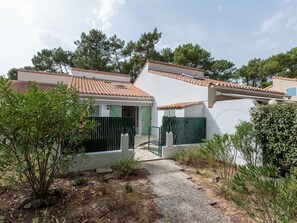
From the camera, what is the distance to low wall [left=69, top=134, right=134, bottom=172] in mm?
6846

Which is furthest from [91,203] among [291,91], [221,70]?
[221,70]

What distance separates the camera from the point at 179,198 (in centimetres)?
511

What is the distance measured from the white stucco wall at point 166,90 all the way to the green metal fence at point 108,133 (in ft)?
18.4

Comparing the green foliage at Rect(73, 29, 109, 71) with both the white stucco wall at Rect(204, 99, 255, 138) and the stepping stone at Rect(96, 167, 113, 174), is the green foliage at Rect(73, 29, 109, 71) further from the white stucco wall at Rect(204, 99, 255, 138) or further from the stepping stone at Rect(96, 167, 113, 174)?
the stepping stone at Rect(96, 167, 113, 174)

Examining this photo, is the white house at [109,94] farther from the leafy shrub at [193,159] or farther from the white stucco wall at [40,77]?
the leafy shrub at [193,159]

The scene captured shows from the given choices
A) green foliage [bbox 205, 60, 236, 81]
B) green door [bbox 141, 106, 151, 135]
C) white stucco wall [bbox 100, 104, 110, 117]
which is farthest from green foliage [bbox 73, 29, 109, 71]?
green foliage [bbox 205, 60, 236, 81]

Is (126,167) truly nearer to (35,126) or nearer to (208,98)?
(35,126)

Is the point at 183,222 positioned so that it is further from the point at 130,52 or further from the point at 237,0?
the point at 130,52

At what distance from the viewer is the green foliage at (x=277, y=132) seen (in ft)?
19.5

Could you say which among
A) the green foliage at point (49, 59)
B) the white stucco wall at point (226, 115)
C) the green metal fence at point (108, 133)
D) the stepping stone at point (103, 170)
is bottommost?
the stepping stone at point (103, 170)

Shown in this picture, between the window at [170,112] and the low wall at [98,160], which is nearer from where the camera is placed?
the low wall at [98,160]

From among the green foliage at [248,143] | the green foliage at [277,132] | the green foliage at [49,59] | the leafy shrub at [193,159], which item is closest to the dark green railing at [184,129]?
the leafy shrub at [193,159]

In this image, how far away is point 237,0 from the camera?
8789 millimetres

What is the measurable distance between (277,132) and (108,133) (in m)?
7.13
